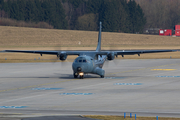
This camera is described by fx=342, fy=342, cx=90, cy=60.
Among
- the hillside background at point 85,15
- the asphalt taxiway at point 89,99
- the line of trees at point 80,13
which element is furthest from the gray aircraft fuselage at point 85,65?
the line of trees at point 80,13

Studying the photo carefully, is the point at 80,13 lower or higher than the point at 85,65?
higher

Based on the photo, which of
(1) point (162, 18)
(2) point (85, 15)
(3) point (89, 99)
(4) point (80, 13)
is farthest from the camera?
(1) point (162, 18)

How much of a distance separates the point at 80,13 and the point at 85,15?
1138cm

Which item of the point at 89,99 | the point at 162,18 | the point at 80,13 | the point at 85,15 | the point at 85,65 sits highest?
the point at 80,13

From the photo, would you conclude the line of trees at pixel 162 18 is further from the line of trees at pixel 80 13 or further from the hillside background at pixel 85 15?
the line of trees at pixel 80 13

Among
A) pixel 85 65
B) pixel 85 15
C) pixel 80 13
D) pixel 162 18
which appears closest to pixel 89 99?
pixel 85 65

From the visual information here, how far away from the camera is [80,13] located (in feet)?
598

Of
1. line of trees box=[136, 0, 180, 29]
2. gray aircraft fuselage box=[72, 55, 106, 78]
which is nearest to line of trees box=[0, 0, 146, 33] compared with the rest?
line of trees box=[136, 0, 180, 29]

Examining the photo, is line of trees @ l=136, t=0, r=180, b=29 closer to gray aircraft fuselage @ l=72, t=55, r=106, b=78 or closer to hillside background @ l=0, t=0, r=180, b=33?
hillside background @ l=0, t=0, r=180, b=33

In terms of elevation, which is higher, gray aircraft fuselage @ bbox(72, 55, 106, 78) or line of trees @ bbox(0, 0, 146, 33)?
line of trees @ bbox(0, 0, 146, 33)

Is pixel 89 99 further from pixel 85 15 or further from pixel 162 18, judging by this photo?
pixel 162 18

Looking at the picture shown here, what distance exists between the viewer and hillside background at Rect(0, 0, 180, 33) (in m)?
156

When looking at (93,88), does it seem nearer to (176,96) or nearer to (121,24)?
(176,96)

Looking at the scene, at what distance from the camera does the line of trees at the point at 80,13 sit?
157837 millimetres
